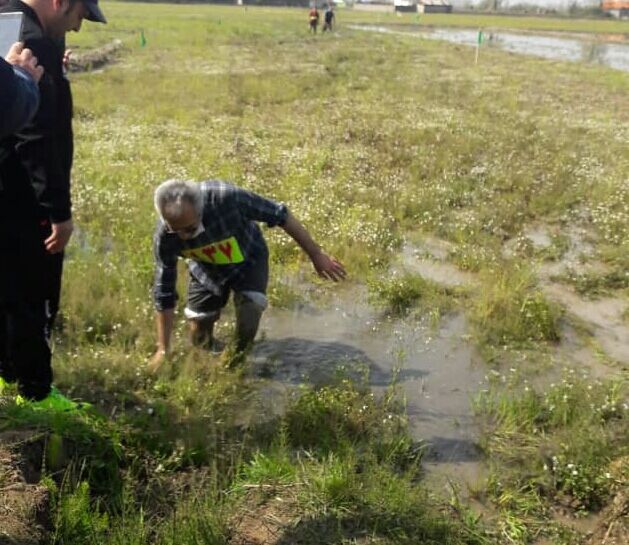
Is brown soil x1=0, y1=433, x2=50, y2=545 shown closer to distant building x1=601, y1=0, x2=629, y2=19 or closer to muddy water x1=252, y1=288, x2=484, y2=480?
muddy water x1=252, y1=288, x2=484, y2=480

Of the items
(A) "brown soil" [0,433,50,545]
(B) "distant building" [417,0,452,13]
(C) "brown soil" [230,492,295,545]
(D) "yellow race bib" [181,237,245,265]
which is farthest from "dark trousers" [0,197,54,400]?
(B) "distant building" [417,0,452,13]

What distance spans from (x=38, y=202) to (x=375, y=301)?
370cm

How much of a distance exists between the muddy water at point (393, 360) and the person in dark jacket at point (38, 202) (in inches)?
70.1

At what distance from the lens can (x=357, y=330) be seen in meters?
5.91

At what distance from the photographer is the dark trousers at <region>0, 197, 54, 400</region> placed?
3406 millimetres

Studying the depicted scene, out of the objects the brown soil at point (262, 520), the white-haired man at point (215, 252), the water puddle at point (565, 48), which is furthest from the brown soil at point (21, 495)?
the water puddle at point (565, 48)

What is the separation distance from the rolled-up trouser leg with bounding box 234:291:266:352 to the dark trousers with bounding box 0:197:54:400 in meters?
1.57

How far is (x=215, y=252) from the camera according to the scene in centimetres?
473

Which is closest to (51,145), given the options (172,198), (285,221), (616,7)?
(172,198)

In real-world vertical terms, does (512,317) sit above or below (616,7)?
below

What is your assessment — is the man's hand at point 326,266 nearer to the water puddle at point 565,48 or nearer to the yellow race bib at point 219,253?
the yellow race bib at point 219,253

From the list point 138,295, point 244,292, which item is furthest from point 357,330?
point 138,295

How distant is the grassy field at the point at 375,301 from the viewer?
3316 mm

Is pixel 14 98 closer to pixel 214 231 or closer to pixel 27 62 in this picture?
pixel 27 62
